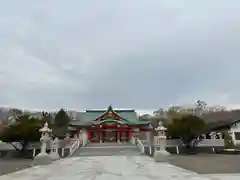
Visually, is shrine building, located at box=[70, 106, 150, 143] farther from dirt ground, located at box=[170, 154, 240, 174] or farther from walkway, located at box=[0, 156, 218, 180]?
walkway, located at box=[0, 156, 218, 180]

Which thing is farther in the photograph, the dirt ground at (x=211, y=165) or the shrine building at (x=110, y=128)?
the shrine building at (x=110, y=128)

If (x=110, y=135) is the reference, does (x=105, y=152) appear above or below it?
below

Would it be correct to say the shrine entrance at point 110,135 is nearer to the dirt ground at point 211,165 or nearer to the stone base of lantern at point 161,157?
the stone base of lantern at point 161,157

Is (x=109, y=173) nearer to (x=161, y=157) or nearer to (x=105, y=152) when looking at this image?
(x=161, y=157)

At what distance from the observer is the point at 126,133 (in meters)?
49.6

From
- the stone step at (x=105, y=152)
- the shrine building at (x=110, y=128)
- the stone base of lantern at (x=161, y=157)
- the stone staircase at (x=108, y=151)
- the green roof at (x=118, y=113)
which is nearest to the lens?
the stone base of lantern at (x=161, y=157)

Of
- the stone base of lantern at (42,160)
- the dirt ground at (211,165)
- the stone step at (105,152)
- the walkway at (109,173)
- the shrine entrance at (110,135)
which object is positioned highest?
the shrine entrance at (110,135)

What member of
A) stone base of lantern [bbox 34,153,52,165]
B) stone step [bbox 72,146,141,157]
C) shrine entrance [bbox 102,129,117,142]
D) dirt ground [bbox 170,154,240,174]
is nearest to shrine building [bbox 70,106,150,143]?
shrine entrance [bbox 102,129,117,142]

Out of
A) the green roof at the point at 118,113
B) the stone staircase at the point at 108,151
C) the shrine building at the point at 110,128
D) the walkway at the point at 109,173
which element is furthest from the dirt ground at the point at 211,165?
the green roof at the point at 118,113

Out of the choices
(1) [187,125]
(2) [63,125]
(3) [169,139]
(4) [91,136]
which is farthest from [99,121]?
(1) [187,125]

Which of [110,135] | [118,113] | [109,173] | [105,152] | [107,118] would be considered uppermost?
[118,113]

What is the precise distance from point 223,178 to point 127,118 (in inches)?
1780

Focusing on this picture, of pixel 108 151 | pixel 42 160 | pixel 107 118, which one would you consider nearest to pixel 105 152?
pixel 108 151

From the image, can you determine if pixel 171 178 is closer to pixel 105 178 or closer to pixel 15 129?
pixel 105 178
